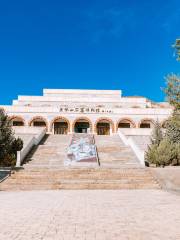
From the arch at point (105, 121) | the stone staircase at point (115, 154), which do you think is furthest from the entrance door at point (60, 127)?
the stone staircase at point (115, 154)

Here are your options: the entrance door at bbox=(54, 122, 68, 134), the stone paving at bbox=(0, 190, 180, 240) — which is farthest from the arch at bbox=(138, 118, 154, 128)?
the stone paving at bbox=(0, 190, 180, 240)

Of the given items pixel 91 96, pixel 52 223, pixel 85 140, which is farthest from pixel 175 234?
pixel 91 96

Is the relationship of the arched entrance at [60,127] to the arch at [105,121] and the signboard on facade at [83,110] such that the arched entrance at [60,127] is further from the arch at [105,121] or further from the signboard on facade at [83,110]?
the arch at [105,121]

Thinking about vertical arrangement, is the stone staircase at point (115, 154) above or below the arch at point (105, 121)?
below

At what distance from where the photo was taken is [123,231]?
6117 mm

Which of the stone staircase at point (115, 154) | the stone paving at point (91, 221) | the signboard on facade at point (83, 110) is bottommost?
the stone paving at point (91, 221)

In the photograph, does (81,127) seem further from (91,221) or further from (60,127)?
(91,221)

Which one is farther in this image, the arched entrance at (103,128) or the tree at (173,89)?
the arched entrance at (103,128)

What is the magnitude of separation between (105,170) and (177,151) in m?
5.75

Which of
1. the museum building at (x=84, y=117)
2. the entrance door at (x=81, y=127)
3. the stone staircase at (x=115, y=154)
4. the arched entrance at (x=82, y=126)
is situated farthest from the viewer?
the entrance door at (x=81, y=127)

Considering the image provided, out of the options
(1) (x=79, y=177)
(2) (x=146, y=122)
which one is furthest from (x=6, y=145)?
(2) (x=146, y=122)

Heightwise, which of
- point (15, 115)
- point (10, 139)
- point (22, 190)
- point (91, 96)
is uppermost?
point (91, 96)

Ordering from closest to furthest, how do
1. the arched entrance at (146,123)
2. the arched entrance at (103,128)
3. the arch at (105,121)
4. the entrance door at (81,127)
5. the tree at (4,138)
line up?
the tree at (4,138)
the arch at (105,121)
the arched entrance at (146,123)
the arched entrance at (103,128)
the entrance door at (81,127)

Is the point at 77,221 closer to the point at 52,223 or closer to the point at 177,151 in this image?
the point at 52,223
